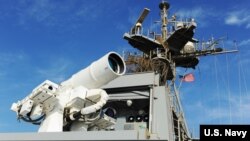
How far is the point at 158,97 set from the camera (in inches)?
541

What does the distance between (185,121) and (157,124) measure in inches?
148

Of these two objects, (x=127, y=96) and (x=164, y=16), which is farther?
(x=164, y=16)

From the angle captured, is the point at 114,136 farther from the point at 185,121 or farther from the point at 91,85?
the point at 185,121

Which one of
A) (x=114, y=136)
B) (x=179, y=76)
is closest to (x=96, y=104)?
(x=114, y=136)

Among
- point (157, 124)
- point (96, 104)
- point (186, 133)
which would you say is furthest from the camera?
point (186, 133)

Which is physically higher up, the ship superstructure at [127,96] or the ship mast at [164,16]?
the ship mast at [164,16]

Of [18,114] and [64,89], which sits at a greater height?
[64,89]

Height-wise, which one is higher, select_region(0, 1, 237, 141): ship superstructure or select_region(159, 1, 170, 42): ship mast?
select_region(159, 1, 170, 42): ship mast

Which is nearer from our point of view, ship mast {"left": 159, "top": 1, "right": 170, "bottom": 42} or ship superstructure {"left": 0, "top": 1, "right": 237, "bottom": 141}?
ship superstructure {"left": 0, "top": 1, "right": 237, "bottom": 141}

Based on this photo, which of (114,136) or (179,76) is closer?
(114,136)

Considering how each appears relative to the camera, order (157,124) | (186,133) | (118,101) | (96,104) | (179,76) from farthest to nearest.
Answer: (179,76) < (186,133) < (118,101) < (157,124) < (96,104)

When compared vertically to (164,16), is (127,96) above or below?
below

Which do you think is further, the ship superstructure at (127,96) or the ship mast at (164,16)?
the ship mast at (164,16)

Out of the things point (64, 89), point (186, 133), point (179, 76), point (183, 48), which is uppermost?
point (183, 48)
